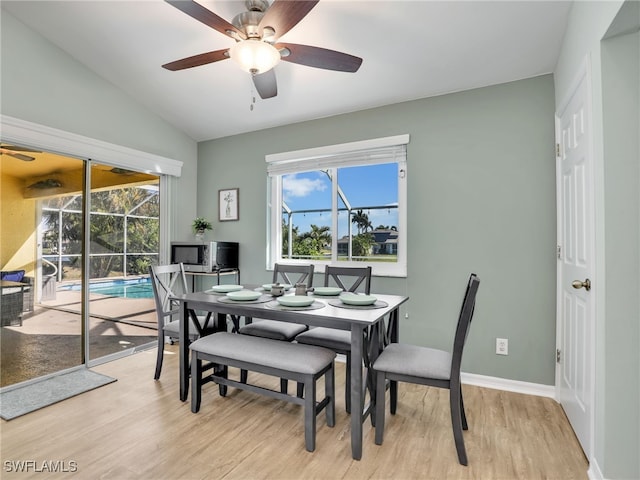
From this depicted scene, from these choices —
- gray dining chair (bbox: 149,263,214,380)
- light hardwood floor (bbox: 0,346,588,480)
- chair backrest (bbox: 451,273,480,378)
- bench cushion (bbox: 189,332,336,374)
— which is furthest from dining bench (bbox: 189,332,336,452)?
chair backrest (bbox: 451,273,480,378)

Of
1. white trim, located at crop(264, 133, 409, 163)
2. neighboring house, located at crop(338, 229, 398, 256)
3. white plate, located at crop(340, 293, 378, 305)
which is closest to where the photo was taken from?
white plate, located at crop(340, 293, 378, 305)

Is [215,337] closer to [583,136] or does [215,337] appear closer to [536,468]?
[536,468]

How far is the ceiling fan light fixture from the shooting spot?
1747 mm

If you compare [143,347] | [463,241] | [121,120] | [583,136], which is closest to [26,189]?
[121,120]

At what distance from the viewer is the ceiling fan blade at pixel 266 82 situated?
2.11 meters

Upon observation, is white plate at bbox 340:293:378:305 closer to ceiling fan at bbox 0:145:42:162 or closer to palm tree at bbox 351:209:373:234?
palm tree at bbox 351:209:373:234

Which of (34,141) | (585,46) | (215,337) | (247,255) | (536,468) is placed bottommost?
(536,468)

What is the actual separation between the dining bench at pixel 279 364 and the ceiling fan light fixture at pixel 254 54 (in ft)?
5.21

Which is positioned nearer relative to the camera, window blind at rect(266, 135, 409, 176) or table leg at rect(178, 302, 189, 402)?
table leg at rect(178, 302, 189, 402)

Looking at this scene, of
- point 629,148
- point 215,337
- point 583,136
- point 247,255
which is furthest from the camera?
point 247,255

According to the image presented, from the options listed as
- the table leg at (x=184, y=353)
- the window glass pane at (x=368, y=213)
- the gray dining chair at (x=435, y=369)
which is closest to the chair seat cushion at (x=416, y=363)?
the gray dining chair at (x=435, y=369)

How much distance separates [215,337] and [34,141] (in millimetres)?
2104

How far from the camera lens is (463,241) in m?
2.77

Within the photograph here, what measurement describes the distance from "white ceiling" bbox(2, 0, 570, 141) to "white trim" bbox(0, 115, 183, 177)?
1.98 feet
